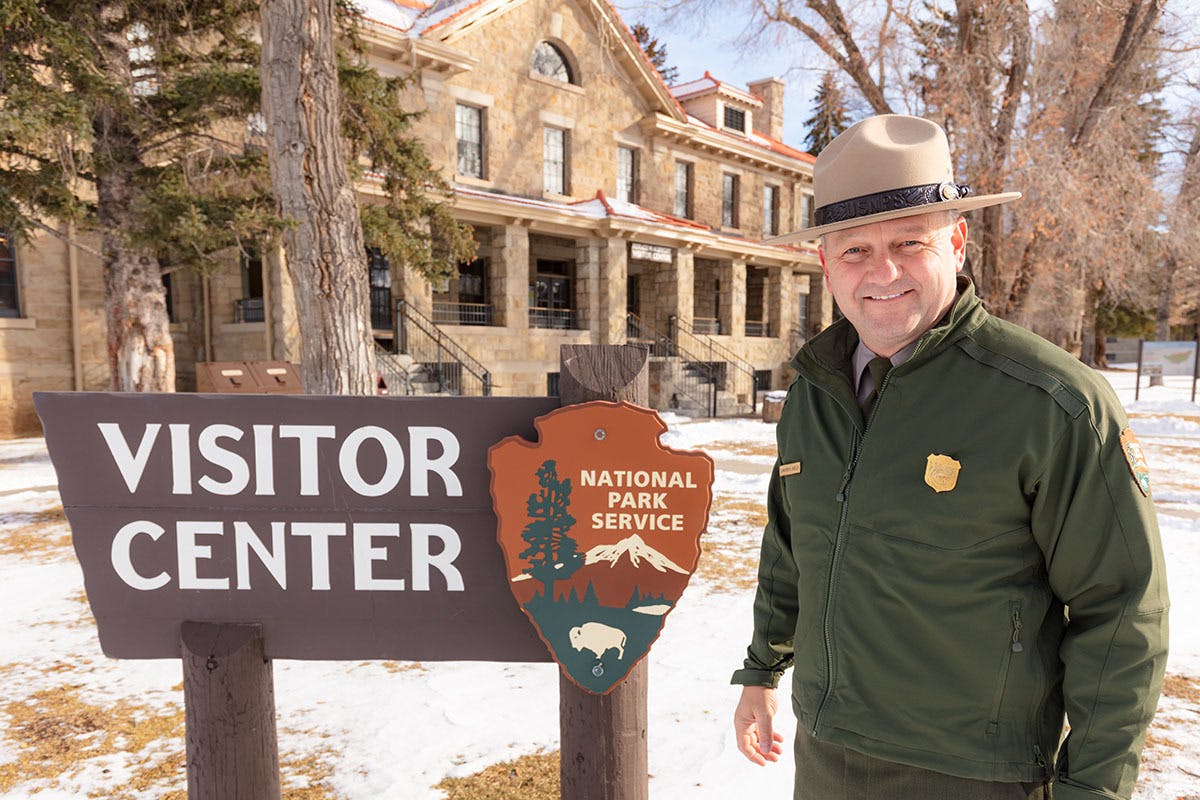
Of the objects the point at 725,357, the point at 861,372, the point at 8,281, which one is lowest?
the point at 725,357

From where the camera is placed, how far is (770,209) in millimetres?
24688

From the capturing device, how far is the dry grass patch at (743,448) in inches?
454

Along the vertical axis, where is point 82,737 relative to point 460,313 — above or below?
below

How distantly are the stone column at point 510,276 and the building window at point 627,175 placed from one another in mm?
4646

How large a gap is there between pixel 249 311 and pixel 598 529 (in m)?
14.6

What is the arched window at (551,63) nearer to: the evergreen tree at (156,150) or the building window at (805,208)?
the evergreen tree at (156,150)

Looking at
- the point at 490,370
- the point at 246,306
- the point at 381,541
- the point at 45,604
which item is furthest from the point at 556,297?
the point at 381,541

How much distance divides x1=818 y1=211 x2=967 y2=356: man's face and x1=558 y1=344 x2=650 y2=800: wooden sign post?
0.62 m

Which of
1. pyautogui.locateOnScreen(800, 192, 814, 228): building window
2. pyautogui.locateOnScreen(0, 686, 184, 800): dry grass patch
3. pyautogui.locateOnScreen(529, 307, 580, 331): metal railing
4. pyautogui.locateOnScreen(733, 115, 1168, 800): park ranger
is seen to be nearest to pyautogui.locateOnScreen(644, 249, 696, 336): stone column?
pyautogui.locateOnScreen(529, 307, 580, 331): metal railing

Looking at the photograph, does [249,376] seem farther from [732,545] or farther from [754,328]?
[754,328]

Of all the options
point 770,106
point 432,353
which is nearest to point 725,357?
point 432,353

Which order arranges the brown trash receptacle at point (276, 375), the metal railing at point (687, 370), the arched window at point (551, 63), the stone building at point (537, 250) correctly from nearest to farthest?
the brown trash receptacle at point (276, 375) < the stone building at point (537, 250) < the arched window at point (551, 63) < the metal railing at point (687, 370)

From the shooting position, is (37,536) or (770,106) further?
A: (770,106)

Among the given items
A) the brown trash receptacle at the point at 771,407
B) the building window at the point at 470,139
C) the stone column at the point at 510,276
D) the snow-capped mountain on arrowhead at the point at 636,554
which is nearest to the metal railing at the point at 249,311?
the stone column at the point at 510,276
